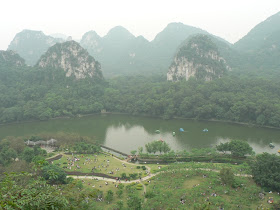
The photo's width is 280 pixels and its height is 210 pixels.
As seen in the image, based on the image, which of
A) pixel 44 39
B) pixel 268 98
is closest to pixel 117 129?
pixel 268 98

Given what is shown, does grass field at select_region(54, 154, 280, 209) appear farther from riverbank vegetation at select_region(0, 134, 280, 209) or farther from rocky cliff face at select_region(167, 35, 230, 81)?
rocky cliff face at select_region(167, 35, 230, 81)

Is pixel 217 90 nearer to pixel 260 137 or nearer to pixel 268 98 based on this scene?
pixel 268 98

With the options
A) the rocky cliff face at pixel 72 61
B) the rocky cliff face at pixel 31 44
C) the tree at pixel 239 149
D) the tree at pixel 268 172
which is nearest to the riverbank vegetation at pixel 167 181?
the tree at pixel 268 172

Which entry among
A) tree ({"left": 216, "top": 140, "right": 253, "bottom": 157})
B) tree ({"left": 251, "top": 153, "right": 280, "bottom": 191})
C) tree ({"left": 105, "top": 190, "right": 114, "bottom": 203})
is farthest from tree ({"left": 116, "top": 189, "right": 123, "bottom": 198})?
tree ({"left": 216, "top": 140, "right": 253, "bottom": 157})

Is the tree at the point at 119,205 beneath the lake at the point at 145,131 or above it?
beneath

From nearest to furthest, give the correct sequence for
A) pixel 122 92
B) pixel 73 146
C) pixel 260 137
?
pixel 73 146, pixel 260 137, pixel 122 92

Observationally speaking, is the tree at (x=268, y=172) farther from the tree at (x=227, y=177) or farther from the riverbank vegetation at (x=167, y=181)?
the tree at (x=227, y=177)
